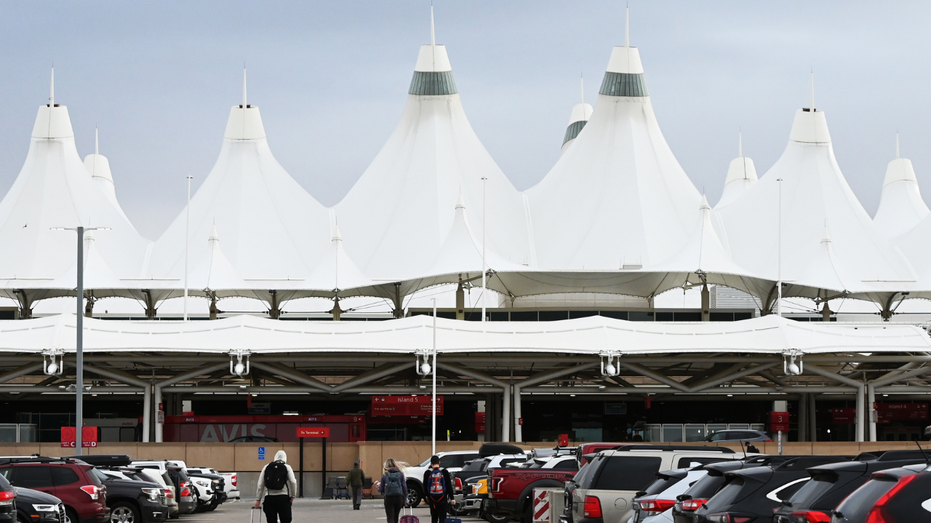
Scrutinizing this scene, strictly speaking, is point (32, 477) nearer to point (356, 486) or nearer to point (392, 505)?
point (392, 505)

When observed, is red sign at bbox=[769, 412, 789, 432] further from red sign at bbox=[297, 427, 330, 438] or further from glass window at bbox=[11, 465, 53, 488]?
glass window at bbox=[11, 465, 53, 488]

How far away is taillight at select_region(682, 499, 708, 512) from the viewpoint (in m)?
13.0

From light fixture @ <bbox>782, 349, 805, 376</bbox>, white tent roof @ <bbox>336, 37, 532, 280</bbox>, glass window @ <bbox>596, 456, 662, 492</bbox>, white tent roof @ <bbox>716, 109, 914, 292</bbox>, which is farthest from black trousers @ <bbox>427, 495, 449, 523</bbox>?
white tent roof @ <bbox>716, 109, 914, 292</bbox>

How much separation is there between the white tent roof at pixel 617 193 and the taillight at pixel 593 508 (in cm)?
4259

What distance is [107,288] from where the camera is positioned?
5606 centimetres

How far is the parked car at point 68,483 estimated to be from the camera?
21.3 meters

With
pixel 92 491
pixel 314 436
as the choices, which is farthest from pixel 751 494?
pixel 314 436

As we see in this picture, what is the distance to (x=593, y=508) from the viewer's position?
1645 cm

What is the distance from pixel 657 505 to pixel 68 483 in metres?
11.5

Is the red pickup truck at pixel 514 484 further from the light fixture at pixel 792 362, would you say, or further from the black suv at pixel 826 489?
the light fixture at pixel 792 362

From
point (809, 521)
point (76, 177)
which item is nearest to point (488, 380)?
point (76, 177)

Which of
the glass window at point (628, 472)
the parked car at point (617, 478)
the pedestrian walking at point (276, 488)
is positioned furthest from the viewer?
the pedestrian walking at point (276, 488)

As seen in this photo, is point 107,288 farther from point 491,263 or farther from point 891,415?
point 891,415

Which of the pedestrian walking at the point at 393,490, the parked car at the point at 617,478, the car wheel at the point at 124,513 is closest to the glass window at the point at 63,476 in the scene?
the car wheel at the point at 124,513
